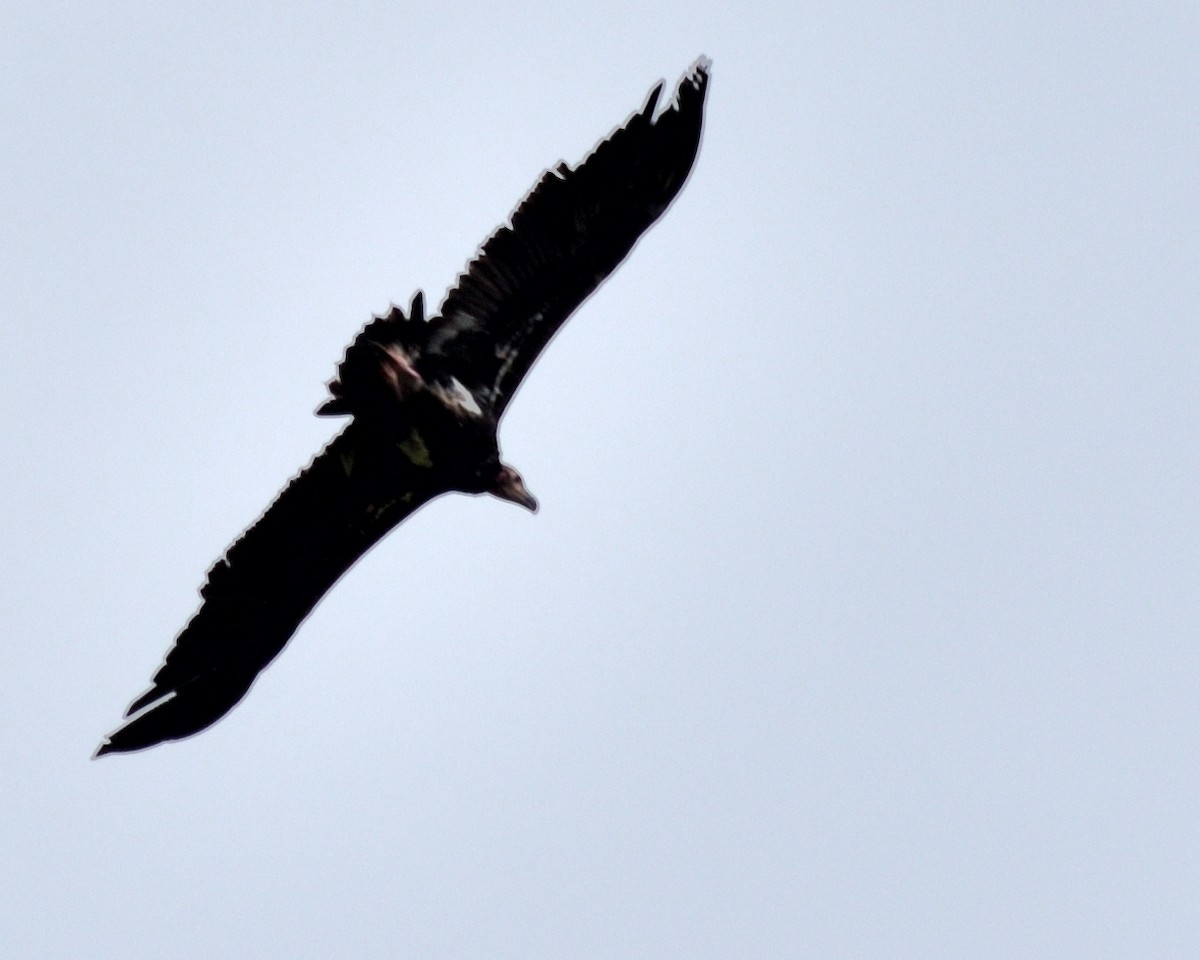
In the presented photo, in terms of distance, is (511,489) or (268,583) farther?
(511,489)

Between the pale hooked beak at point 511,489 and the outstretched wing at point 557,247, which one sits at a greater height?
the outstretched wing at point 557,247

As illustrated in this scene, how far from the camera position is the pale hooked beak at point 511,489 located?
48.2 feet

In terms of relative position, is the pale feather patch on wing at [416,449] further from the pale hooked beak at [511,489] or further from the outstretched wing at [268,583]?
the pale hooked beak at [511,489]

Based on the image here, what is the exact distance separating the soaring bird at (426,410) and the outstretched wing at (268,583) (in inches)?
0.4

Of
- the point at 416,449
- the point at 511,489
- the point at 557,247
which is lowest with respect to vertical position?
the point at 416,449

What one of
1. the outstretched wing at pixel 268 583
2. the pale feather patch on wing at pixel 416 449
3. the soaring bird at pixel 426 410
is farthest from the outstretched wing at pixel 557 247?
the outstretched wing at pixel 268 583

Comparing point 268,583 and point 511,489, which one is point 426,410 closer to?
point 511,489

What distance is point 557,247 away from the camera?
45.6 feet

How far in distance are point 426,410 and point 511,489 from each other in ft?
4.03

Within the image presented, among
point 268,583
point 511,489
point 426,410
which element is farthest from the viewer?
point 511,489

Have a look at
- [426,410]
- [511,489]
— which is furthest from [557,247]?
[511,489]

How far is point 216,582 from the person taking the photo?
14.1 meters

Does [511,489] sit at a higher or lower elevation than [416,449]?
higher

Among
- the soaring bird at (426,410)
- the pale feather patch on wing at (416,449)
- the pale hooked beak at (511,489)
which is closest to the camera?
the soaring bird at (426,410)
